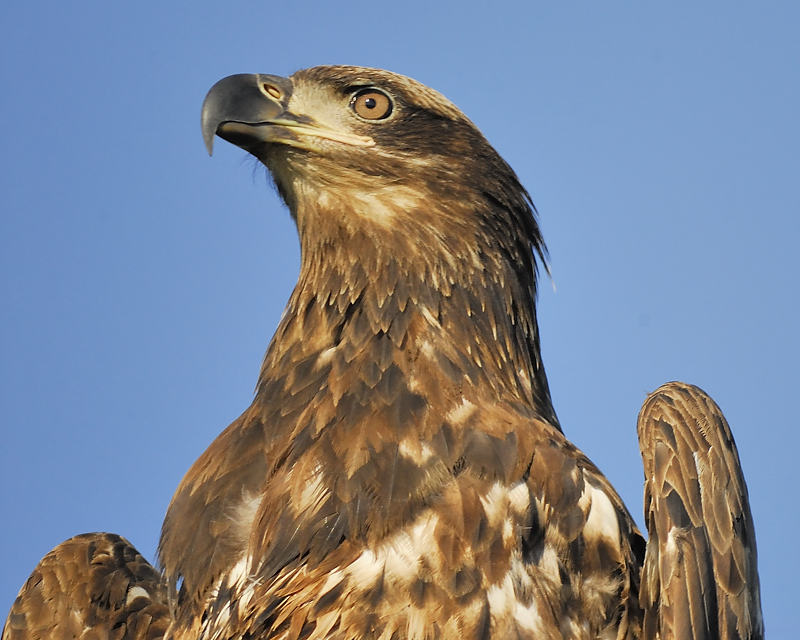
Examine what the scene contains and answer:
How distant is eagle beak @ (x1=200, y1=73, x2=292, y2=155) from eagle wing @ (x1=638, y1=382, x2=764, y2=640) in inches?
90.2

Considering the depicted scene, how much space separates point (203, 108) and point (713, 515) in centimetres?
292

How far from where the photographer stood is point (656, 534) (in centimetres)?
422

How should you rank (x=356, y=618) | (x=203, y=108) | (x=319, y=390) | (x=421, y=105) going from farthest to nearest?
(x=421, y=105), (x=203, y=108), (x=319, y=390), (x=356, y=618)

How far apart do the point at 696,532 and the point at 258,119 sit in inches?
108

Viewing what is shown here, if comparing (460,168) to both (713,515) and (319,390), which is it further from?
(713,515)

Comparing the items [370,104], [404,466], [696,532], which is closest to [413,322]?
[404,466]

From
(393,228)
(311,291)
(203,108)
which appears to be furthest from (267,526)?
(203,108)

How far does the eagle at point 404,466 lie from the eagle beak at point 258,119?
0.03ft

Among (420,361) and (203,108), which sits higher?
(203,108)

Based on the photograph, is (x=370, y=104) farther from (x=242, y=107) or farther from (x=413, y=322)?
(x=413, y=322)

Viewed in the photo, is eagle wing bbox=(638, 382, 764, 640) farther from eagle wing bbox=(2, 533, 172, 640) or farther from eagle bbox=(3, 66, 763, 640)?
eagle wing bbox=(2, 533, 172, 640)

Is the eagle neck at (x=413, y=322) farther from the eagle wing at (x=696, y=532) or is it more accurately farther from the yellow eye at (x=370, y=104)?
the eagle wing at (x=696, y=532)

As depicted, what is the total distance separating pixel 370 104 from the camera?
17.6 feet

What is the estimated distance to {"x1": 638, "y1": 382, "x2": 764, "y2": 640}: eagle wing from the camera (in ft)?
13.4
